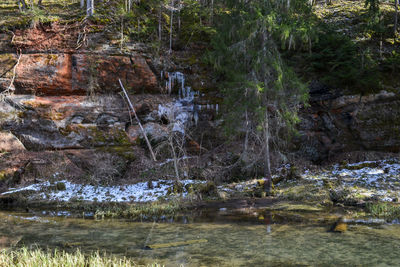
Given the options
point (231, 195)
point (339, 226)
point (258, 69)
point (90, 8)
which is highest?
point (90, 8)

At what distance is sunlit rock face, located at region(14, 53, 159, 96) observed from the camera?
21328mm

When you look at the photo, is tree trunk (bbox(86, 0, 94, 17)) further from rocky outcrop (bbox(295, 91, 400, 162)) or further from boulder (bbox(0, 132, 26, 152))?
rocky outcrop (bbox(295, 91, 400, 162))

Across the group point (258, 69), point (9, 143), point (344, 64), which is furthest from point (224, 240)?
point (9, 143)

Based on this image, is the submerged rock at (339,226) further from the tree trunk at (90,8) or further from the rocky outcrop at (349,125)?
the tree trunk at (90,8)

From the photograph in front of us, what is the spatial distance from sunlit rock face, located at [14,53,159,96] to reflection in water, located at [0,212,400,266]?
1126cm

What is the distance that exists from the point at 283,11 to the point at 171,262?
12.8 metres

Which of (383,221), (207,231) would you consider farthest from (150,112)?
(383,221)

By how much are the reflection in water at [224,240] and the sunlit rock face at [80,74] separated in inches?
443

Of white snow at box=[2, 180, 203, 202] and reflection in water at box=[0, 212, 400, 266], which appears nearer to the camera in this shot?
reflection in water at box=[0, 212, 400, 266]

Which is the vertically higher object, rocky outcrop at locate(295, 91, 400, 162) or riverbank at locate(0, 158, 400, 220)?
rocky outcrop at locate(295, 91, 400, 162)

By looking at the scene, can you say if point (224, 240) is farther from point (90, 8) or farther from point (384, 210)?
point (90, 8)

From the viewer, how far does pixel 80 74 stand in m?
21.9

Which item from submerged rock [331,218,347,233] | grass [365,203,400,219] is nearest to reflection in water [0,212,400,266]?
submerged rock [331,218,347,233]

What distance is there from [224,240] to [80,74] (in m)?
16.7
